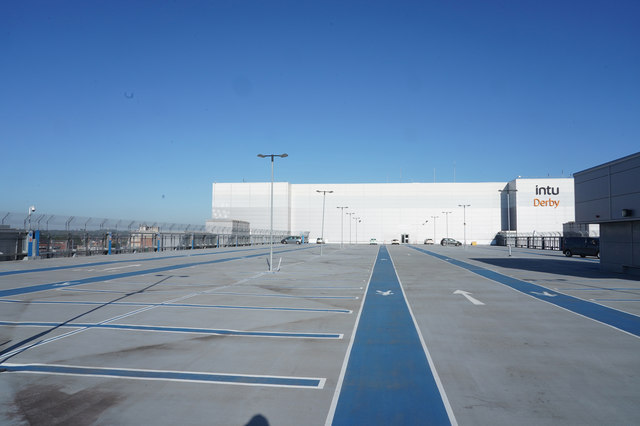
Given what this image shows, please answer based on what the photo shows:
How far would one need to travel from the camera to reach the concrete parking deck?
551 centimetres

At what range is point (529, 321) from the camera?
37.1ft

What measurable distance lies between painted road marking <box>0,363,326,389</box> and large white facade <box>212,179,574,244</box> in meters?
83.2

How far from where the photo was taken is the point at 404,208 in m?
96.6

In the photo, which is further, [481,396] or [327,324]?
[327,324]

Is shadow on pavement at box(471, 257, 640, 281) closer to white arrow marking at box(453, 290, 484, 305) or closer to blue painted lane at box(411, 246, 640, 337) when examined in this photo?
blue painted lane at box(411, 246, 640, 337)

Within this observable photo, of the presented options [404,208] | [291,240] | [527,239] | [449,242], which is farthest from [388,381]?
[404,208]

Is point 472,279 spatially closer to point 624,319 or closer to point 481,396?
point 624,319

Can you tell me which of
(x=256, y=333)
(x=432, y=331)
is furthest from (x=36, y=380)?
(x=432, y=331)

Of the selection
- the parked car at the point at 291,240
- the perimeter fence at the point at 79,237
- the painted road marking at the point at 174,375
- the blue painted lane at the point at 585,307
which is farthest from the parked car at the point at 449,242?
the painted road marking at the point at 174,375

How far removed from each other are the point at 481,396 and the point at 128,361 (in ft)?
19.1

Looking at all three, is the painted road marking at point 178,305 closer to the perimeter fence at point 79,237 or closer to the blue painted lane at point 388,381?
the blue painted lane at point 388,381

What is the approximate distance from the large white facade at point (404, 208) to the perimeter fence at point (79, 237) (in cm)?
3919

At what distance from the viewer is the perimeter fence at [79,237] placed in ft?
102

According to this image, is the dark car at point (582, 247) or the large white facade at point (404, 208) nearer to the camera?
the dark car at point (582, 247)
